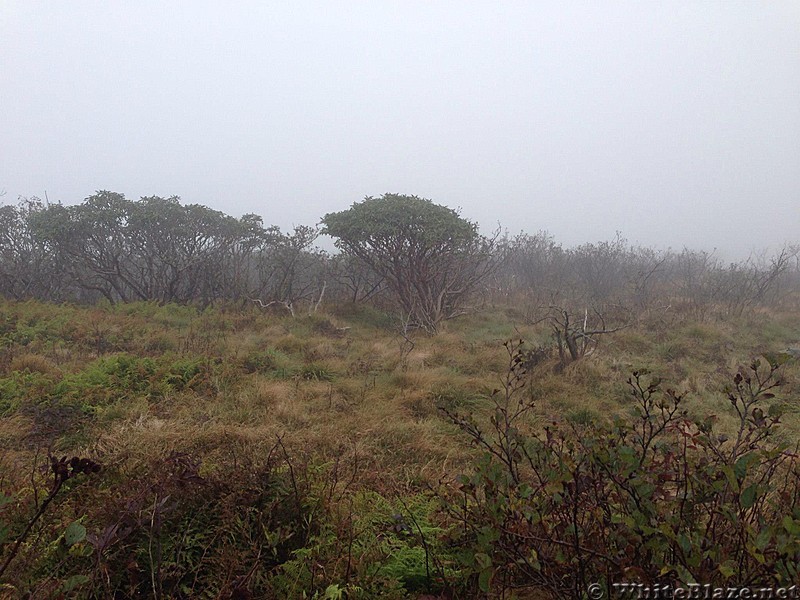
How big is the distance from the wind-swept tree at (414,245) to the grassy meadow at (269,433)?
53.6 inches

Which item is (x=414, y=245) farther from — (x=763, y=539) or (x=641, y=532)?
(x=763, y=539)

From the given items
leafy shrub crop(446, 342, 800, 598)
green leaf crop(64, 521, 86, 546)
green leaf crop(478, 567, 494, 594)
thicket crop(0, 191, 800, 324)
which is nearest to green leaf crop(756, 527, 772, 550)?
leafy shrub crop(446, 342, 800, 598)

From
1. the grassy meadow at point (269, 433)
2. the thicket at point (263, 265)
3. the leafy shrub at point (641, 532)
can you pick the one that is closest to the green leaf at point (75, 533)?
the grassy meadow at point (269, 433)

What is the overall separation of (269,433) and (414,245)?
6513 millimetres

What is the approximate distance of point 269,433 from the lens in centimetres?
339

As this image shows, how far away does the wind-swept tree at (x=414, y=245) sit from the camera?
9.11 metres

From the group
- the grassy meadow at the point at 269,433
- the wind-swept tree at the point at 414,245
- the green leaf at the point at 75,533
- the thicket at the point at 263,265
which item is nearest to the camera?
the green leaf at the point at 75,533

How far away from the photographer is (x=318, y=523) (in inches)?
87.4

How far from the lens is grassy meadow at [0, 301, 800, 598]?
6.08 ft

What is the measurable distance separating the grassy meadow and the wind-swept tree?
1362 millimetres

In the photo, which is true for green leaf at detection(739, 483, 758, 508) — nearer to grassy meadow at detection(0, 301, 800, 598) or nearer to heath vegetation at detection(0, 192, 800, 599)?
heath vegetation at detection(0, 192, 800, 599)

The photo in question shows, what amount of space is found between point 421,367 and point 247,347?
2762mm

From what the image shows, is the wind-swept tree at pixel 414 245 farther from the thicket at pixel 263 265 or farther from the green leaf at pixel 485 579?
the green leaf at pixel 485 579

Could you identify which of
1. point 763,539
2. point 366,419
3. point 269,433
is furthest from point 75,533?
point 366,419
